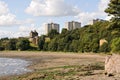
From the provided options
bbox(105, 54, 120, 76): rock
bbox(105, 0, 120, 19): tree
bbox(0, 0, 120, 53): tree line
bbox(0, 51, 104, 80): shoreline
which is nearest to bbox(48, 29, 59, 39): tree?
bbox(0, 0, 120, 53): tree line

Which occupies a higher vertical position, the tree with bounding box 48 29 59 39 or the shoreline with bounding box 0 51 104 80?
the tree with bounding box 48 29 59 39

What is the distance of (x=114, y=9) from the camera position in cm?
5550

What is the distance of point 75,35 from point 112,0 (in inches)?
3328

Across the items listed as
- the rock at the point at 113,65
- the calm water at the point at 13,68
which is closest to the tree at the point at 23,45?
the calm water at the point at 13,68

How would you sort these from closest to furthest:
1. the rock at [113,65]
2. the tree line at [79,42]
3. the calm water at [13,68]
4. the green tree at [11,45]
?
the rock at [113,65] → the calm water at [13,68] → the tree line at [79,42] → the green tree at [11,45]

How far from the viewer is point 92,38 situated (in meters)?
118

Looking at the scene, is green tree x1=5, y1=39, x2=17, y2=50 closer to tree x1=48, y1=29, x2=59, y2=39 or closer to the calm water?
tree x1=48, y1=29, x2=59, y2=39

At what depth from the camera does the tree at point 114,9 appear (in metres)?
55.0

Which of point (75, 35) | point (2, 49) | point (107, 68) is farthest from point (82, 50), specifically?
point (107, 68)

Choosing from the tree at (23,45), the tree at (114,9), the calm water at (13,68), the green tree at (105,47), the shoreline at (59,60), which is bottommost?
the calm water at (13,68)

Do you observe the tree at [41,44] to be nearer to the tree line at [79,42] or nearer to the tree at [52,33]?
the tree line at [79,42]

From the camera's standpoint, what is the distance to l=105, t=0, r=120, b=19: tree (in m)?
55.0

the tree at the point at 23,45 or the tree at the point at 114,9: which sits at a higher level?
the tree at the point at 114,9

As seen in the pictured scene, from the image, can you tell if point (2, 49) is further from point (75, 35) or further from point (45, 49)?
point (75, 35)
